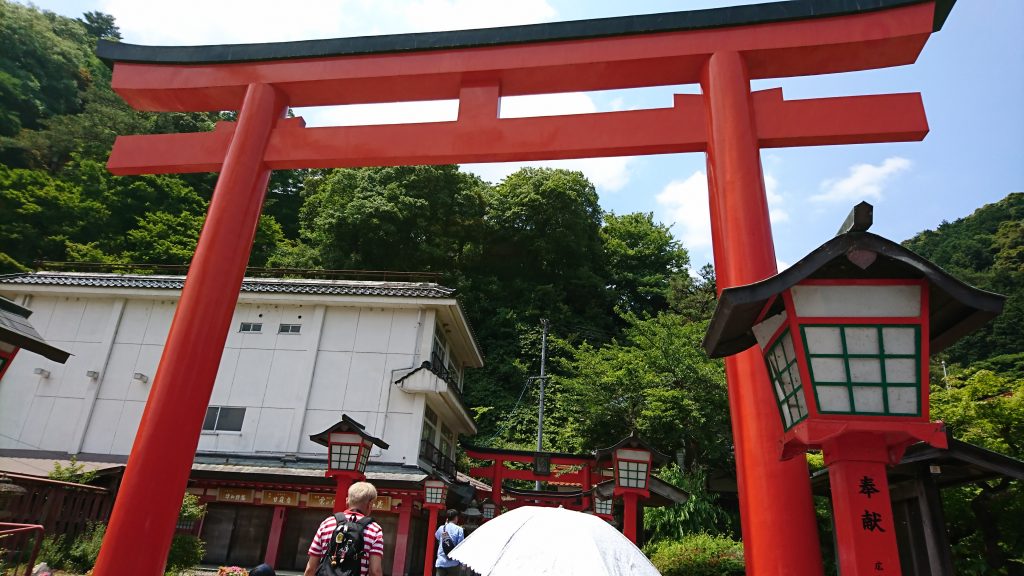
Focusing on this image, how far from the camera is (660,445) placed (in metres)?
21.2

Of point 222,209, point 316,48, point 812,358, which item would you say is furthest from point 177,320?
point 812,358

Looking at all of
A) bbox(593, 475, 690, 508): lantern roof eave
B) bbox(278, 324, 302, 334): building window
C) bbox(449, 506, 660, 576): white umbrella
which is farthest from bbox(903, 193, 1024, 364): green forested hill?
bbox(449, 506, 660, 576): white umbrella

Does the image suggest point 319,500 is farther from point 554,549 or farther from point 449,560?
point 554,549

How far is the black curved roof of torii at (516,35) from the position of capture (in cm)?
609

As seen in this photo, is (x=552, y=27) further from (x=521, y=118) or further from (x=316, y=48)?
(x=316, y=48)

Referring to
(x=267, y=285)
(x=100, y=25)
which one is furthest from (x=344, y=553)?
(x=100, y=25)

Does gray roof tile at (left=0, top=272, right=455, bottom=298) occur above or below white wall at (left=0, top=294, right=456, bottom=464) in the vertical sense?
above

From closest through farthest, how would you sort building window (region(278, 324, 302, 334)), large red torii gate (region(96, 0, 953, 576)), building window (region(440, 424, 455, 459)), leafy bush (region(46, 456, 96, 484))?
large red torii gate (region(96, 0, 953, 576))
leafy bush (region(46, 456, 96, 484))
building window (region(278, 324, 302, 334))
building window (region(440, 424, 455, 459))

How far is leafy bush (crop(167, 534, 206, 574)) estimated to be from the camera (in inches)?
427

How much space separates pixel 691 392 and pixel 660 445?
222 cm

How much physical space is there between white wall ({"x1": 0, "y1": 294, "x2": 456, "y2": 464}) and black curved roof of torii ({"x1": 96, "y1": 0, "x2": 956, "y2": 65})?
12.1m

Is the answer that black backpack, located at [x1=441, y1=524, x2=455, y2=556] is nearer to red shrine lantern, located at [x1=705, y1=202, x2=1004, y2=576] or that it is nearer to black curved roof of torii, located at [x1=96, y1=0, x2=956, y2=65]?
black curved roof of torii, located at [x1=96, y1=0, x2=956, y2=65]

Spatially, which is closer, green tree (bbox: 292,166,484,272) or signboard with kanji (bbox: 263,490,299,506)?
signboard with kanji (bbox: 263,490,299,506)

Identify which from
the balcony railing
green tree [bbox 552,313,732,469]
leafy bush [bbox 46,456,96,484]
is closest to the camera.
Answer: leafy bush [bbox 46,456,96,484]
